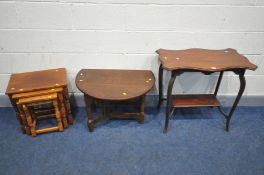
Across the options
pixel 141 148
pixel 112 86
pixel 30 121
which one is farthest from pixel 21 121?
pixel 141 148

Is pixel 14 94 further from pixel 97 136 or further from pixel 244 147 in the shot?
pixel 244 147

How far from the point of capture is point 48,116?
7.09ft

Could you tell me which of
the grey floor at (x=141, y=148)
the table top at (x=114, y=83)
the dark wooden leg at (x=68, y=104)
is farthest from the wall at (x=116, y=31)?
the grey floor at (x=141, y=148)

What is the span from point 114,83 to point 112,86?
0.05 m

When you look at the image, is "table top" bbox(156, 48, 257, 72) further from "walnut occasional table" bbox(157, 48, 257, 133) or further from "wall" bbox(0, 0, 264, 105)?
"wall" bbox(0, 0, 264, 105)

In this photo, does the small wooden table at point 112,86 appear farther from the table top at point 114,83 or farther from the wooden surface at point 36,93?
the wooden surface at point 36,93

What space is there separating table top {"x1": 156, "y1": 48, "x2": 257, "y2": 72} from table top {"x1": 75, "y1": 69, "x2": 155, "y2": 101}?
260mm

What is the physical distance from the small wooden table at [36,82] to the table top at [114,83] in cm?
15

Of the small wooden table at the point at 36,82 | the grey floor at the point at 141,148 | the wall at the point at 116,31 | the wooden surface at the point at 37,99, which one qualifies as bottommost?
the grey floor at the point at 141,148

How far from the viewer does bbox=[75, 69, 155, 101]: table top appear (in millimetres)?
1765

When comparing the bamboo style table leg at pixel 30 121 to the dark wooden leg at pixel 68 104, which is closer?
the bamboo style table leg at pixel 30 121

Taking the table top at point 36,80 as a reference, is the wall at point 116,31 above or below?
above

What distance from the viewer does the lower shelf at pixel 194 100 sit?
2029 mm

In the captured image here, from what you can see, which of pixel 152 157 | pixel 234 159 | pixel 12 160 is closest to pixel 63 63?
pixel 12 160
